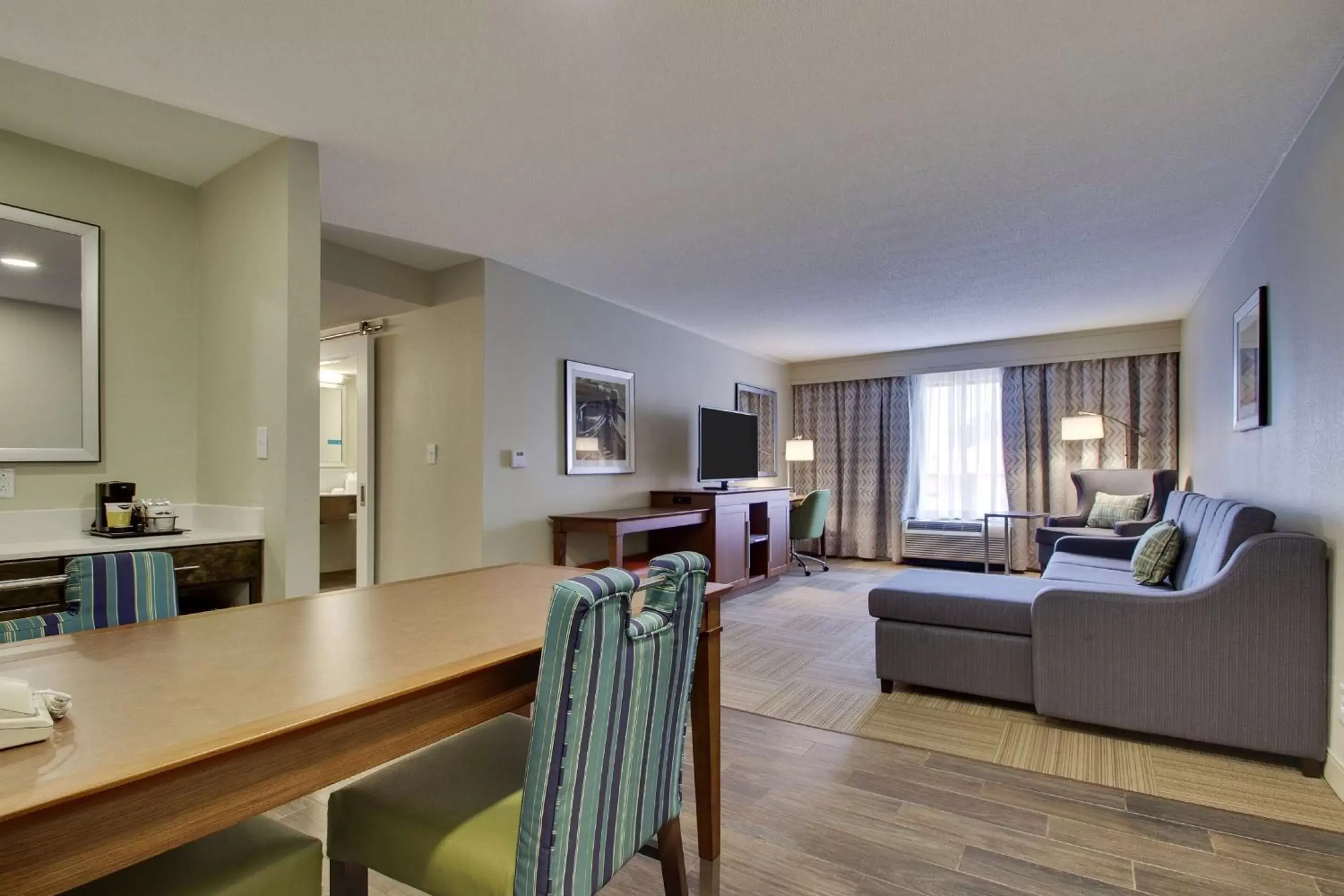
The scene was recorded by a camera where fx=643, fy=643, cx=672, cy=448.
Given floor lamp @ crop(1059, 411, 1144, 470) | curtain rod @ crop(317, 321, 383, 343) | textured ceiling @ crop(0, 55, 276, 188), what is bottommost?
floor lamp @ crop(1059, 411, 1144, 470)

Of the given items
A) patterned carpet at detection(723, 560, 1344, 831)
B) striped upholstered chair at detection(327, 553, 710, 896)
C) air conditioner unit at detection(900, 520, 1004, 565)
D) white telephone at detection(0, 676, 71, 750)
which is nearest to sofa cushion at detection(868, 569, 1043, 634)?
patterned carpet at detection(723, 560, 1344, 831)

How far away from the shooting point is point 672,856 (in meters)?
1.40

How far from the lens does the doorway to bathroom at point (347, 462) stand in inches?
178

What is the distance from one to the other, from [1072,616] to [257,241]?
3573mm

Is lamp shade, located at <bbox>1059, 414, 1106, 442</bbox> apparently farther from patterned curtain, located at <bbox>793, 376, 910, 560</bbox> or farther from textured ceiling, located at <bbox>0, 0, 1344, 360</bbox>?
textured ceiling, located at <bbox>0, 0, 1344, 360</bbox>

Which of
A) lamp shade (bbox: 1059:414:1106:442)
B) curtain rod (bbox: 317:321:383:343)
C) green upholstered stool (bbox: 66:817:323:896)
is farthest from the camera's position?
lamp shade (bbox: 1059:414:1106:442)

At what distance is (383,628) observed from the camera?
1.32 meters

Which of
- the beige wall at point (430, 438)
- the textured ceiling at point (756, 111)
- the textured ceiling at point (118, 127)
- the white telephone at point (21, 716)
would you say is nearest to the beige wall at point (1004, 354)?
the textured ceiling at point (756, 111)

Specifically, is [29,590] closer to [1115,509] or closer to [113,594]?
[113,594]

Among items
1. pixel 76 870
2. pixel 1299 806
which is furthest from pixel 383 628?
pixel 1299 806

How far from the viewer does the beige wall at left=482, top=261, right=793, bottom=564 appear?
12.9 ft

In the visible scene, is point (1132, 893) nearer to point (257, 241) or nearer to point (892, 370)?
point (257, 241)

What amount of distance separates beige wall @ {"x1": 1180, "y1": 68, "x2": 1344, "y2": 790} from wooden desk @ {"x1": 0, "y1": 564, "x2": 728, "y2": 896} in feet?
7.08

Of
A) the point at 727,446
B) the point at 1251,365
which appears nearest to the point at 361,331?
the point at 727,446
